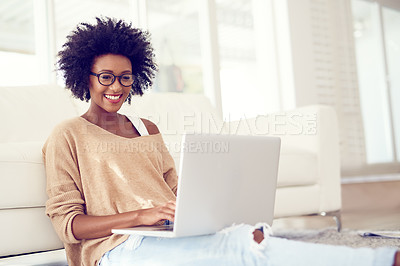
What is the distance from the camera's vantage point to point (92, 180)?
1.31 metres

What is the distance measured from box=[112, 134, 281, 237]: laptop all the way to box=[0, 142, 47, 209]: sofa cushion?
19.8 inches

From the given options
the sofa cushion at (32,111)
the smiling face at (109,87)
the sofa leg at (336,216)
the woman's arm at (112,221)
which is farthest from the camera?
the sofa leg at (336,216)

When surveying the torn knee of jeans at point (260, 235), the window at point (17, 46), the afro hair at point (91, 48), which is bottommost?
the torn knee of jeans at point (260, 235)

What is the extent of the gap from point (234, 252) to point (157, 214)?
212mm

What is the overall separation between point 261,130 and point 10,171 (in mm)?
1579

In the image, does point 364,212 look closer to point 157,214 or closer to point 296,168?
point 296,168

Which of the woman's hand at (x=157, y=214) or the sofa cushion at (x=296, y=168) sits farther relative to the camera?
the sofa cushion at (x=296, y=168)

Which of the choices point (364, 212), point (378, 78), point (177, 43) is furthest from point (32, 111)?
point (378, 78)

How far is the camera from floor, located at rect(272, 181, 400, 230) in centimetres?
246

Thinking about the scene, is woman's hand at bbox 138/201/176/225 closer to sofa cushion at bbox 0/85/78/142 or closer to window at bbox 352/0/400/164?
sofa cushion at bbox 0/85/78/142

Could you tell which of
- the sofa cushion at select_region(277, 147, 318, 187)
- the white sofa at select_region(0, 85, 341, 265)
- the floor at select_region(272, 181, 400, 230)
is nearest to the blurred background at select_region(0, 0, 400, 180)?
the floor at select_region(272, 181, 400, 230)

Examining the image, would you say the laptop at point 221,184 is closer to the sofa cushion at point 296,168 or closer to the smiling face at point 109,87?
the smiling face at point 109,87

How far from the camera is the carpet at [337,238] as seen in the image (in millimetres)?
1941

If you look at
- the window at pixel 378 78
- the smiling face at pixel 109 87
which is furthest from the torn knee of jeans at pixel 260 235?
the window at pixel 378 78
